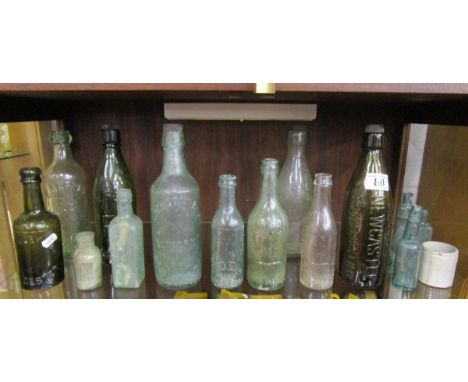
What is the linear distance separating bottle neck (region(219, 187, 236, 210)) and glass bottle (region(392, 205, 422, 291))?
1.24 feet

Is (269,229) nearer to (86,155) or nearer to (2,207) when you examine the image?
(86,155)

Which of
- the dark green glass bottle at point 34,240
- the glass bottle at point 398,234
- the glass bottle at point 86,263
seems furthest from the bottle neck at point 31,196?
the glass bottle at point 398,234

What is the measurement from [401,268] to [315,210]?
23 cm

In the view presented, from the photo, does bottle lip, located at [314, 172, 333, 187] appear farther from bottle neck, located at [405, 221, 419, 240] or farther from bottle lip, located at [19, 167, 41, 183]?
bottle lip, located at [19, 167, 41, 183]

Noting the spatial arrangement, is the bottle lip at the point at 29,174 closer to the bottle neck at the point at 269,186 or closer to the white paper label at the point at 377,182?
the bottle neck at the point at 269,186

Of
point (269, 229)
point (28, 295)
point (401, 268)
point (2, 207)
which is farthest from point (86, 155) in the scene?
point (401, 268)

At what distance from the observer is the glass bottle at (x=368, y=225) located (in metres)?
0.71

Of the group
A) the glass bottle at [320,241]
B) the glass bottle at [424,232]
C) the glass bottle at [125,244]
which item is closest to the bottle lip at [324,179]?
the glass bottle at [320,241]

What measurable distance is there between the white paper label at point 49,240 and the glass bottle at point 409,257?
74 centimetres

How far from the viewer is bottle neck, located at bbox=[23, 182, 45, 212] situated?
673mm

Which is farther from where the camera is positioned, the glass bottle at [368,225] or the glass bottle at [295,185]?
the glass bottle at [295,185]

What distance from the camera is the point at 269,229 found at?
696 mm

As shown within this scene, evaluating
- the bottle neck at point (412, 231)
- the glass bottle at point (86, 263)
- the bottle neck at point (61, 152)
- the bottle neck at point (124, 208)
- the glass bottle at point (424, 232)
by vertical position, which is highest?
the bottle neck at point (61, 152)

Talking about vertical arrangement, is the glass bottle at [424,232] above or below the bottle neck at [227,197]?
below
